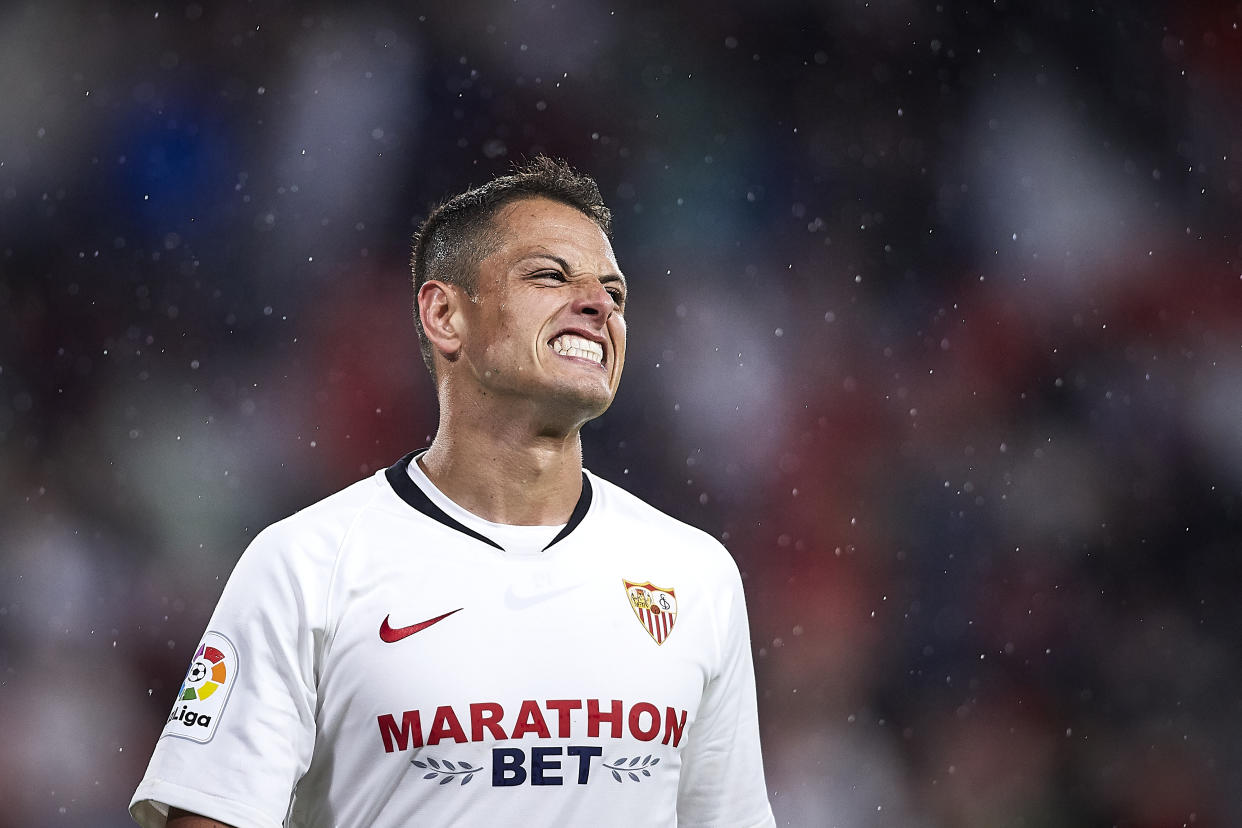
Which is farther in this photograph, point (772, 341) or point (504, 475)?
point (772, 341)

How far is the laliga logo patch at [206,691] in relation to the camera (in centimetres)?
181

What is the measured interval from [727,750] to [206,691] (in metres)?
0.89

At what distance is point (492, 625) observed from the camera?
192 cm

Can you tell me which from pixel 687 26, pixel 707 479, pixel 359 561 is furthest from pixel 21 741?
pixel 687 26

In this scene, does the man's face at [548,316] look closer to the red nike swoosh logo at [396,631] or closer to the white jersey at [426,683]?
the white jersey at [426,683]

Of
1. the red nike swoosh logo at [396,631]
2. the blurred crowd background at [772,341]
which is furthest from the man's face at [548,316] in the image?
the blurred crowd background at [772,341]

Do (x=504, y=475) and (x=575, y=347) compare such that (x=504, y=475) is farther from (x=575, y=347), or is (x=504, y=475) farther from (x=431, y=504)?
(x=575, y=347)

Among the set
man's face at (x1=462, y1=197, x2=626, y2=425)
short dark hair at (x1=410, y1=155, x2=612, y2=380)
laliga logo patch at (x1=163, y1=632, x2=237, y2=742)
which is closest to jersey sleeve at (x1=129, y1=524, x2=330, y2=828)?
laliga logo patch at (x1=163, y1=632, x2=237, y2=742)

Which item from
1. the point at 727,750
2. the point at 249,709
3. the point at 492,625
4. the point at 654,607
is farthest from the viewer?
the point at 727,750

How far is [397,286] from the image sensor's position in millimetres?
4977

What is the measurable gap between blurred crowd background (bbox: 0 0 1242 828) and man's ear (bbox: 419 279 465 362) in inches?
102

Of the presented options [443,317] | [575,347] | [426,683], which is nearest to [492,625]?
[426,683]

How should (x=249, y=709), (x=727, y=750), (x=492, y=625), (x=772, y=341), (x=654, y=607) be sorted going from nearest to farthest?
1. (x=249, y=709)
2. (x=492, y=625)
3. (x=654, y=607)
4. (x=727, y=750)
5. (x=772, y=341)

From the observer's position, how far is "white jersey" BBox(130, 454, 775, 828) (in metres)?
1.81
